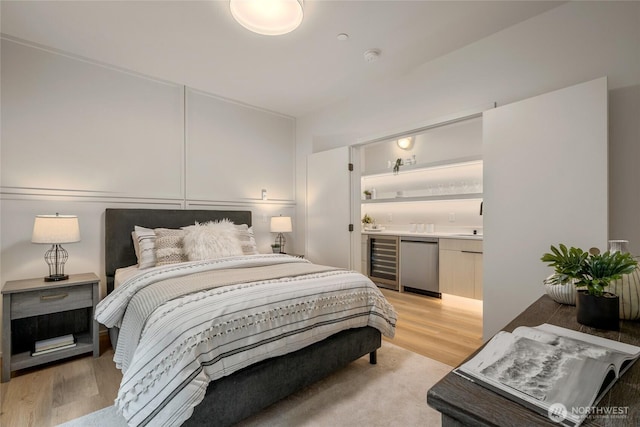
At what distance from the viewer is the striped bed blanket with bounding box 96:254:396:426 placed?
4.14 feet

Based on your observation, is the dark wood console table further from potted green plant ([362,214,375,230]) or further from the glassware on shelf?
potted green plant ([362,214,375,230])

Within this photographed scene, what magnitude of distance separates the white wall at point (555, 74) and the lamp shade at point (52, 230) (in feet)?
10.4

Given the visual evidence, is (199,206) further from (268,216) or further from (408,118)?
(408,118)

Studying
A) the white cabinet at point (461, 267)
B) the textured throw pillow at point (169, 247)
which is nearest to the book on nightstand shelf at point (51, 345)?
the textured throw pillow at point (169, 247)

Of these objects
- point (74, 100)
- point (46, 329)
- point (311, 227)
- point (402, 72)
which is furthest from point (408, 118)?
point (46, 329)

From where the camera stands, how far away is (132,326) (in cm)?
169

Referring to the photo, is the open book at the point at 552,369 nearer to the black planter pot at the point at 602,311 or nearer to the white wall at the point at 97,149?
the black planter pot at the point at 602,311

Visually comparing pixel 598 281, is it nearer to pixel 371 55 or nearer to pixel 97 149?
pixel 371 55

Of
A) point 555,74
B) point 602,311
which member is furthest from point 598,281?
point 555,74

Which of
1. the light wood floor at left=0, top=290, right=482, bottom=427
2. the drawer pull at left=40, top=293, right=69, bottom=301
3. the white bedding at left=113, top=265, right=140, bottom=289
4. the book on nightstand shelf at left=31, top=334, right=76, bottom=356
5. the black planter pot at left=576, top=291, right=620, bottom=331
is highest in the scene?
the black planter pot at left=576, top=291, right=620, bottom=331

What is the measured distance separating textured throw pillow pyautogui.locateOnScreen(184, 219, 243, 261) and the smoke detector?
2256 millimetres

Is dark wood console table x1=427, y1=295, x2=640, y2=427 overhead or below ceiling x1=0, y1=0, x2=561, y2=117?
below

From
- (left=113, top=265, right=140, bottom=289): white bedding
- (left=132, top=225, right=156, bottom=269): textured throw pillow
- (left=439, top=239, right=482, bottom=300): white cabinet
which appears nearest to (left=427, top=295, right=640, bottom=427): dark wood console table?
(left=113, top=265, right=140, bottom=289): white bedding

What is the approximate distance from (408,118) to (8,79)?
12.2 ft
